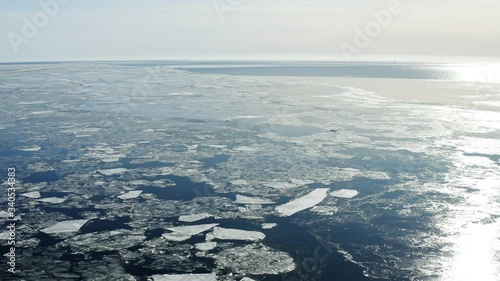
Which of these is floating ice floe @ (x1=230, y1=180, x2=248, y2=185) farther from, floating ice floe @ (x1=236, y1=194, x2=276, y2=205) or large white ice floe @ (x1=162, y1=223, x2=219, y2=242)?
large white ice floe @ (x1=162, y1=223, x2=219, y2=242)

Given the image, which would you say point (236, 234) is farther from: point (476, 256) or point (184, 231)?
point (476, 256)

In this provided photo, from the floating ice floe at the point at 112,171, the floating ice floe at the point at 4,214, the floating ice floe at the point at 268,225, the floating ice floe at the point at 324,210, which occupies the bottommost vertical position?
the floating ice floe at the point at 324,210

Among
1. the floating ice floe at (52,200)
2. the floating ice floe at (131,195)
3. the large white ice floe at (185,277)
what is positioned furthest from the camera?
the floating ice floe at (131,195)

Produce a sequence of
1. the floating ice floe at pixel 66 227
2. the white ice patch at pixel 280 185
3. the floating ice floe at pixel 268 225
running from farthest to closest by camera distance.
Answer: the white ice patch at pixel 280 185, the floating ice floe at pixel 268 225, the floating ice floe at pixel 66 227

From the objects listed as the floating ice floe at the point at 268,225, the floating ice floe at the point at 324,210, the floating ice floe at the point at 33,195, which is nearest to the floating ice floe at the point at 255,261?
the floating ice floe at the point at 268,225

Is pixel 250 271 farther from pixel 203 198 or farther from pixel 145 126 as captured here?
pixel 145 126

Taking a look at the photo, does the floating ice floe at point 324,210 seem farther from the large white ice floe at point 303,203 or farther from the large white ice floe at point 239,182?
the large white ice floe at point 239,182

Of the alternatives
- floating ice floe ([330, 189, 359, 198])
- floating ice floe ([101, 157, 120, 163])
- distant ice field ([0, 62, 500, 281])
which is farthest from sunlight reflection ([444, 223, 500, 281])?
floating ice floe ([101, 157, 120, 163])
